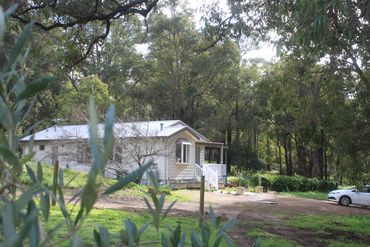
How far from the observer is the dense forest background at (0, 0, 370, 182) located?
39.4 feet

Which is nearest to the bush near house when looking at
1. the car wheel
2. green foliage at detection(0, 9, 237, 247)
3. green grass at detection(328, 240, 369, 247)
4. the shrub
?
the shrub

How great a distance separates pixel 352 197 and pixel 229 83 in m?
18.3

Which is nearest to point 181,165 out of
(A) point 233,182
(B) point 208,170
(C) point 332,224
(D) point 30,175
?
(B) point 208,170

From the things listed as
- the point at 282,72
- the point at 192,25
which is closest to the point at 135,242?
the point at 282,72

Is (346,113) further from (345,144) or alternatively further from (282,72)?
(282,72)

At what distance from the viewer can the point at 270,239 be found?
36.6ft

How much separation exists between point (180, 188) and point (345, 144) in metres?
14.4

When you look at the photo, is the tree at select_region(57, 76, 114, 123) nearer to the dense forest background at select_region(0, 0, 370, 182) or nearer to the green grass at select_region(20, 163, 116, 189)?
the dense forest background at select_region(0, 0, 370, 182)

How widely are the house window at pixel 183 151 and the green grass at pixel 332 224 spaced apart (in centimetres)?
1348

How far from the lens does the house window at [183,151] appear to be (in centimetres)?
3023

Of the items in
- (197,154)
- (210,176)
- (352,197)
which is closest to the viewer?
(352,197)

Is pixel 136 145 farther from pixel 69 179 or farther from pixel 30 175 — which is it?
pixel 30 175

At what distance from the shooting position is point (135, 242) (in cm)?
158

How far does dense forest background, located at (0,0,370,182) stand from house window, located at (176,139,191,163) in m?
3.82
